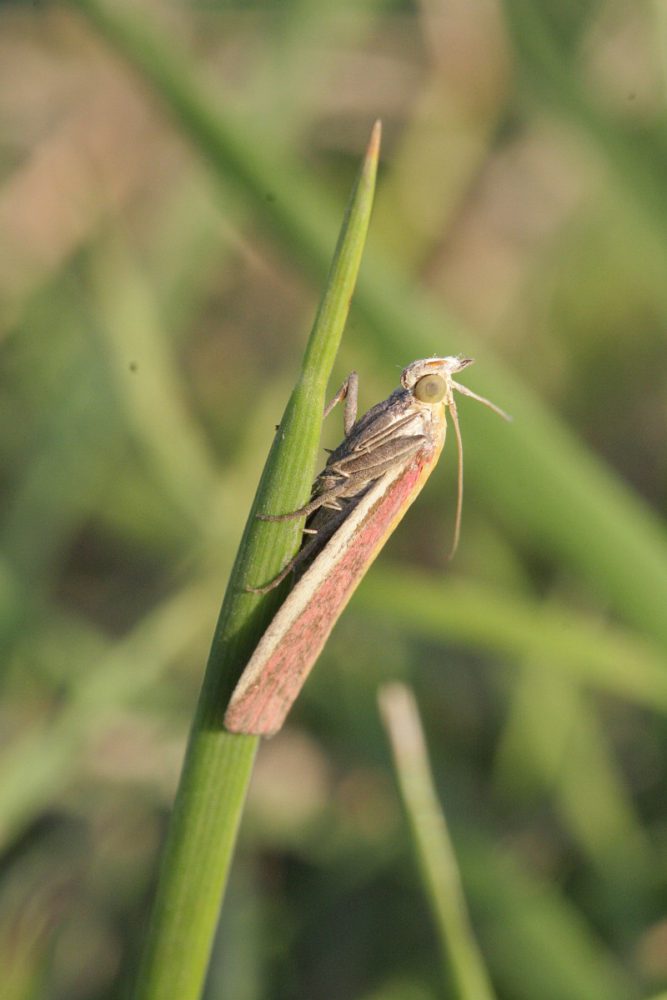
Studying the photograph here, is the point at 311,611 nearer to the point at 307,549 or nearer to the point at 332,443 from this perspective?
the point at 307,549

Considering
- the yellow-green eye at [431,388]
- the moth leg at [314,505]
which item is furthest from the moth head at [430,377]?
the moth leg at [314,505]

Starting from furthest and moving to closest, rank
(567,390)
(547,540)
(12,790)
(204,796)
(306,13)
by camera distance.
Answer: (567,390), (306,13), (12,790), (547,540), (204,796)

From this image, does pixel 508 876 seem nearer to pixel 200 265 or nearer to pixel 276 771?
pixel 276 771

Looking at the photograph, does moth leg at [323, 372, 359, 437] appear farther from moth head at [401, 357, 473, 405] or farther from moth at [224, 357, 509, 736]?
moth head at [401, 357, 473, 405]

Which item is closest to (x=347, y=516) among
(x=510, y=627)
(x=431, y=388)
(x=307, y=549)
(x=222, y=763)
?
(x=307, y=549)

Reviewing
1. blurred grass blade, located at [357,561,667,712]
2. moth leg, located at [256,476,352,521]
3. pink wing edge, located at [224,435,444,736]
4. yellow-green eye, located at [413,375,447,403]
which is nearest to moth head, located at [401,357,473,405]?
yellow-green eye, located at [413,375,447,403]

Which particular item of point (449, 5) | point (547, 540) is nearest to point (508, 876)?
point (547, 540)
